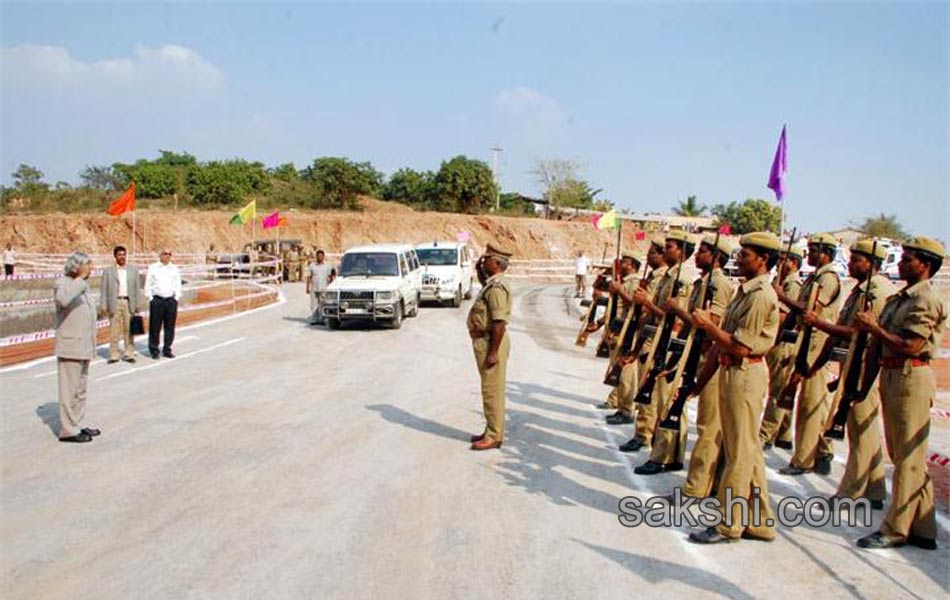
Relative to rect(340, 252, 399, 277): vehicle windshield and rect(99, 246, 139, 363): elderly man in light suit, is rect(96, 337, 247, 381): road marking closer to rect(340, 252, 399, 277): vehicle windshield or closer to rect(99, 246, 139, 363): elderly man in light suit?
rect(99, 246, 139, 363): elderly man in light suit

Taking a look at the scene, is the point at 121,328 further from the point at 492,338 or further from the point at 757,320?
the point at 757,320

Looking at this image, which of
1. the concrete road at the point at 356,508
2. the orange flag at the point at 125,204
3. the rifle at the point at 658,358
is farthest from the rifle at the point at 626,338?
the orange flag at the point at 125,204

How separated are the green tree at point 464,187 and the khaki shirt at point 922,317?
58.4m

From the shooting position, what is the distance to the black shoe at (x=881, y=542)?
4.93 metres

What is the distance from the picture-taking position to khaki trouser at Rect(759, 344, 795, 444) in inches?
285

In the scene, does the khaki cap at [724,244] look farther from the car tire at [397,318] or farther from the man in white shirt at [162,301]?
the car tire at [397,318]

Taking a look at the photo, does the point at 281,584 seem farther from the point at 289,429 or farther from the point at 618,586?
the point at 289,429

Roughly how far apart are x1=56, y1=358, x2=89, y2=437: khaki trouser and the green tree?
56181 millimetres

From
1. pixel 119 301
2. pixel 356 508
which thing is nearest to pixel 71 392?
pixel 356 508

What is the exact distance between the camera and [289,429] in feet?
25.9

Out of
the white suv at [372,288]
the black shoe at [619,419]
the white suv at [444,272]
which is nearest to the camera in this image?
the black shoe at [619,419]

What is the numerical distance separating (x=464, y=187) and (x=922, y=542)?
5878 centimetres

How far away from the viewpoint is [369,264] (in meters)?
17.9

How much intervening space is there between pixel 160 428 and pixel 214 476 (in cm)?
193
